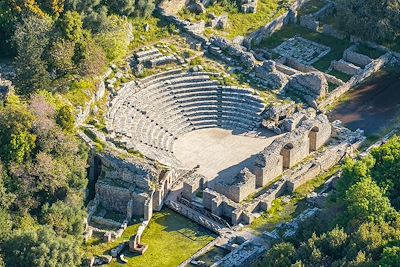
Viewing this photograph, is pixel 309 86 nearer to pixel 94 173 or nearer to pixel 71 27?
pixel 71 27

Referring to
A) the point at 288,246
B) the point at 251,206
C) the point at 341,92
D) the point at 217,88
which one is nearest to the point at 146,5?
the point at 217,88

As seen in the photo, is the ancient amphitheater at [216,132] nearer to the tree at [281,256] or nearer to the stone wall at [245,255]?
the stone wall at [245,255]

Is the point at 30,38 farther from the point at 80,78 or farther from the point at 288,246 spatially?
the point at 288,246

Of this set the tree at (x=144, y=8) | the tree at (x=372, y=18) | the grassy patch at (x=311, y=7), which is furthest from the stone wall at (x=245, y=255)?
the grassy patch at (x=311, y=7)

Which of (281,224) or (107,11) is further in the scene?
(107,11)

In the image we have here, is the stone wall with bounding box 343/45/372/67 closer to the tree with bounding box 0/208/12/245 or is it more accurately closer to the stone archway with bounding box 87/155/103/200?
the stone archway with bounding box 87/155/103/200

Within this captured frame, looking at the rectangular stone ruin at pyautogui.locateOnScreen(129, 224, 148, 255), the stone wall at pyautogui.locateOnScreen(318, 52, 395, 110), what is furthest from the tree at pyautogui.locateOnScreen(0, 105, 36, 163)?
the stone wall at pyautogui.locateOnScreen(318, 52, 395, 110)

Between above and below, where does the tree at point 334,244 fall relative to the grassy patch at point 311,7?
below
